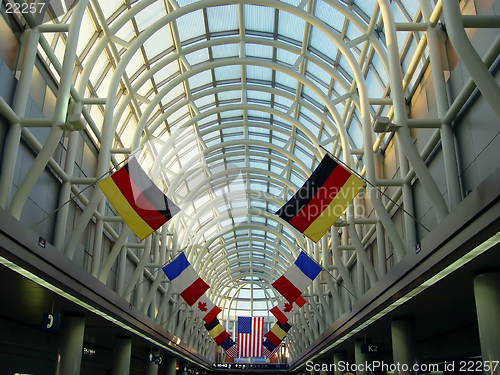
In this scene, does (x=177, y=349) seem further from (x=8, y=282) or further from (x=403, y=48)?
(x=403, y=48)

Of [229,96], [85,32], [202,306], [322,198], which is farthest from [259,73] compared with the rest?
[322,198]

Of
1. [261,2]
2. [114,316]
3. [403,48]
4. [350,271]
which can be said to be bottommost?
[114,316]

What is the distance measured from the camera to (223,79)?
2927cm

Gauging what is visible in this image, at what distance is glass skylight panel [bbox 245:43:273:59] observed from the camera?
26.9 meters

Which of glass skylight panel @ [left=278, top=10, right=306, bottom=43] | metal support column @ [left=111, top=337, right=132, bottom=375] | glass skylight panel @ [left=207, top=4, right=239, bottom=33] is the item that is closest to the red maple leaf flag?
metal support column @ [left=111, top=337, right=132, bottom=375]

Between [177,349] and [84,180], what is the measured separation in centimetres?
2111

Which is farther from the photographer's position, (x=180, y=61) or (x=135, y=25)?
(x=180, y=61)

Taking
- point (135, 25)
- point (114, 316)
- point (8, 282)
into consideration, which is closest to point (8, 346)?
point (114, 316)

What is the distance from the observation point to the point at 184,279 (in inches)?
914

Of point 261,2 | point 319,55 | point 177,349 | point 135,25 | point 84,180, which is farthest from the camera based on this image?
point 177,349

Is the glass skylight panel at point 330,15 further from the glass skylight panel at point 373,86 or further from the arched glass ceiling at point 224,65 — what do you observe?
the glass skylight panel at point 373,86

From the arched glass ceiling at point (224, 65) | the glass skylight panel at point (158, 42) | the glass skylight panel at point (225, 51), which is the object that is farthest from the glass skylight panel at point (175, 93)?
the glass skylight panel at point (158, 42)

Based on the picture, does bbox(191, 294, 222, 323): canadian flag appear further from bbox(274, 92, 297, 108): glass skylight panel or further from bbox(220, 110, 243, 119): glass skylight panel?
bbox(274, 92, 297, 108): glass skylight panel

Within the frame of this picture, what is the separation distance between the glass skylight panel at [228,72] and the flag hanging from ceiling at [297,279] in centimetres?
1191
